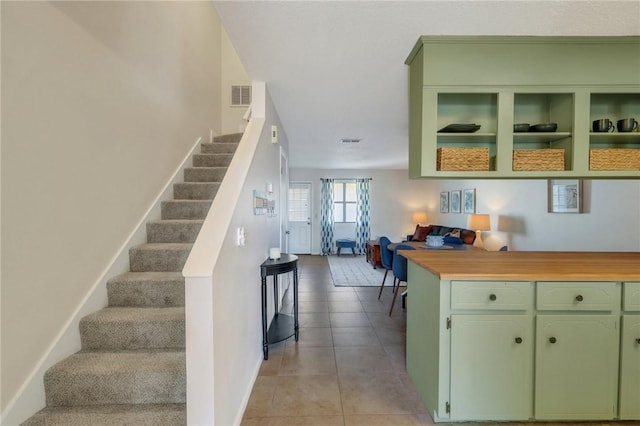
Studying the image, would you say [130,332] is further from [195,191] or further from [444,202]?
[444,202]

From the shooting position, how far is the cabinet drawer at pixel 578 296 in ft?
5.33

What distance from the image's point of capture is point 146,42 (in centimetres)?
250

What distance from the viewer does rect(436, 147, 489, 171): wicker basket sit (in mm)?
2039

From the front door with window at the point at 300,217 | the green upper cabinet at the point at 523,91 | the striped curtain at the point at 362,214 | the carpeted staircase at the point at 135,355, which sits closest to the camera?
the carpeted staircase at the point at 135,355

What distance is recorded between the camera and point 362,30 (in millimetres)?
1768

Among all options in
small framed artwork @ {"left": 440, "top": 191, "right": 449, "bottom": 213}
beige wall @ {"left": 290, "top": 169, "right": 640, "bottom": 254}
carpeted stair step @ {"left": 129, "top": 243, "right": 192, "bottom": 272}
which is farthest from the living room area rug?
carpeted stair step @ {"left": 129, "top": 243, "right": 192, "bottom": 272}

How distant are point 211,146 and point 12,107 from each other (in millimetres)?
2310

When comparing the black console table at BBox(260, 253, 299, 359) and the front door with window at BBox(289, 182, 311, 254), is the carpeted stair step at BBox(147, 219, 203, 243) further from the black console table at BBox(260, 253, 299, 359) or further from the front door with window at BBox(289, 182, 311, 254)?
the front door with window at BBox(289, 182, 311, 254)

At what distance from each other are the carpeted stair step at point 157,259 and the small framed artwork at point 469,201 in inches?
201

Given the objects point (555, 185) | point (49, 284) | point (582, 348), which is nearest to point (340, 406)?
point (582, 348)

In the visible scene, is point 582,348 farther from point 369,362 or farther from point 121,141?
point 121,141

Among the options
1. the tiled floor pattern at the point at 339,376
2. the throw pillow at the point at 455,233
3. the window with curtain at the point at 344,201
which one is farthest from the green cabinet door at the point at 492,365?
the window with curtain at the point at 344,201

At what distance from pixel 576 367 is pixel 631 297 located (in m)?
0.49

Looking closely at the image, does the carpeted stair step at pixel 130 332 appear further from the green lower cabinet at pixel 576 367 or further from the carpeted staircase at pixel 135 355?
the green lower cabinet at pixel 576 367
